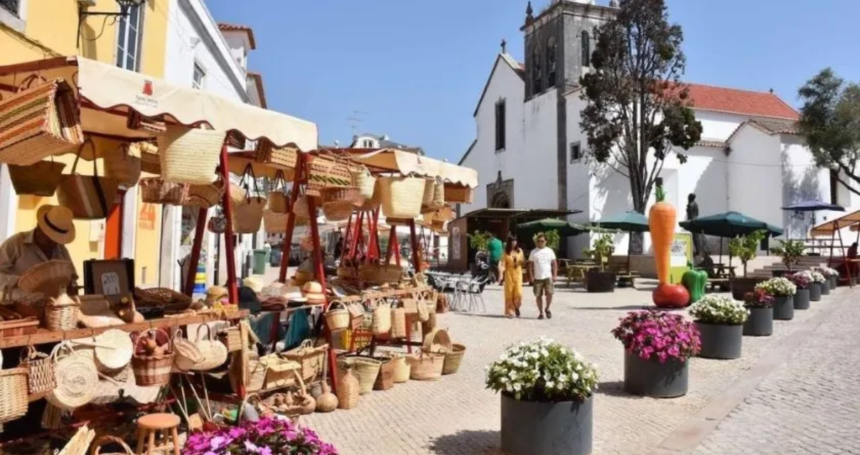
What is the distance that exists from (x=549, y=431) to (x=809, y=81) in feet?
120

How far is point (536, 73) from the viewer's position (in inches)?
1531

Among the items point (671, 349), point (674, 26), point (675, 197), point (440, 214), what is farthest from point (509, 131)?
point (671, 349)

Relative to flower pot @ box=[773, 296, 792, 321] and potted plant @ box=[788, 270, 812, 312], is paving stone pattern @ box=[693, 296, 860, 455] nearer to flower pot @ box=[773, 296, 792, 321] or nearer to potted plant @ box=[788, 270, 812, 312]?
flower pot @ box=[773, 296, 792, 321]

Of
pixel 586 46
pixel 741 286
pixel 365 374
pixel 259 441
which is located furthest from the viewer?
pixel 586 46

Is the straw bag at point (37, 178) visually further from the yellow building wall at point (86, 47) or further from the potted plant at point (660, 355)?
the potted plant at point (660, 355)

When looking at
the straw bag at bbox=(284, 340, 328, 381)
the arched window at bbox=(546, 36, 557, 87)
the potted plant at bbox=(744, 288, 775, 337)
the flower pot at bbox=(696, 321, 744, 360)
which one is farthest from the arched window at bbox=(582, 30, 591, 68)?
the straw bag at bbox=(284, 340, 328, 381)

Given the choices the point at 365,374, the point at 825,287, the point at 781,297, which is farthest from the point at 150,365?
the point at 825,287

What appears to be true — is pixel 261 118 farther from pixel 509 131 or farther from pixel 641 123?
pixel 509 131

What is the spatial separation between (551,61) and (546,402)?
35634 mm

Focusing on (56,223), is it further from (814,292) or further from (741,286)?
(814,292)

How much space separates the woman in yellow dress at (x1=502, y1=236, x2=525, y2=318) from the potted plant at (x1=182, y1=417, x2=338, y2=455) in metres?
10.3

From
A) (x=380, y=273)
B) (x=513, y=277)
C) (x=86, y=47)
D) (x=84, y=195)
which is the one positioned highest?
(x=86, y=47)

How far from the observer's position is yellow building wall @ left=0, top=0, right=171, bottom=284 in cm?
799

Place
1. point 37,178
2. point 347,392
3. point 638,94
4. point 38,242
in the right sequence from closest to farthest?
1. point 38,242
2. point 37,178
3. point 347,392
4. point 638,94
